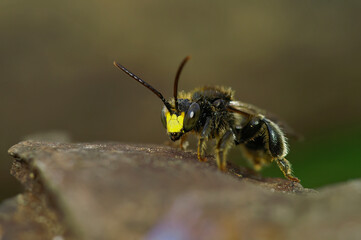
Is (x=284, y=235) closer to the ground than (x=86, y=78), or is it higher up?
higher up

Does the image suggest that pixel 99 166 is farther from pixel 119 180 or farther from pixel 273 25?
pixel 273 25

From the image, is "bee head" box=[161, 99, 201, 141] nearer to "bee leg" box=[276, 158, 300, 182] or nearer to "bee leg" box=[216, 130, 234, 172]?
"bee leg" box=[216, 130, 234, 172]

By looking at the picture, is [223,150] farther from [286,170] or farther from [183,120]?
[286,170]

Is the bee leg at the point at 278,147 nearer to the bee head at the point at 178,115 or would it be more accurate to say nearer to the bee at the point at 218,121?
the bee at the point at 218,121

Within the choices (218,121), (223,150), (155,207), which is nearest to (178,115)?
(218,121)

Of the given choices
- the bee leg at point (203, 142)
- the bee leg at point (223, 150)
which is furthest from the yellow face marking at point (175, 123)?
the bee leg at point (223, 150)

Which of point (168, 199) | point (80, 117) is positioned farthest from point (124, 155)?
point (80, 117)

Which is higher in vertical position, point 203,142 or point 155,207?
point 155,207
